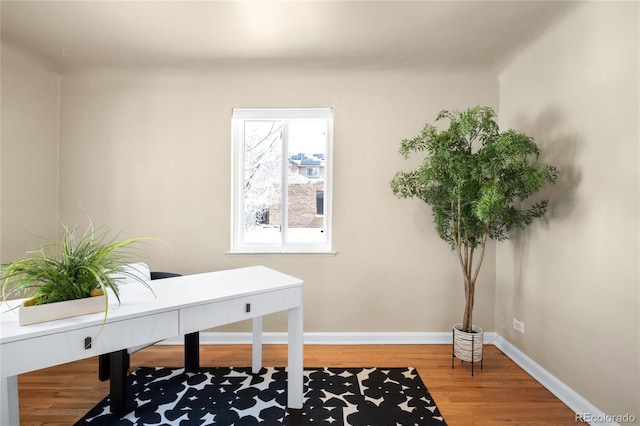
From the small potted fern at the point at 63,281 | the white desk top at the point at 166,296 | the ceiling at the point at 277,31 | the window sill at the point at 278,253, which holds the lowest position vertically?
the white desk top at the point at 166,296

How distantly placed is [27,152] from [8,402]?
2193 millimetres

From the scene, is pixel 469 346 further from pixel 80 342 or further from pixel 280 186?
pixel 80 342

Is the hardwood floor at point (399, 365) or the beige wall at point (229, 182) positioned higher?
the beige wall at point (229, 182)

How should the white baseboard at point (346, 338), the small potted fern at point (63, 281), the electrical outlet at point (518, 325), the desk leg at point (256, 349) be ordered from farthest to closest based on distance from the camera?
the white baseboard at point (346, 338) → the electrical outlet at point (518, 325) → the desk leg at point (256, 349) → the small potted fern at point (63, 281)

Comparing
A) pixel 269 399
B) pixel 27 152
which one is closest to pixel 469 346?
pixel 269 399

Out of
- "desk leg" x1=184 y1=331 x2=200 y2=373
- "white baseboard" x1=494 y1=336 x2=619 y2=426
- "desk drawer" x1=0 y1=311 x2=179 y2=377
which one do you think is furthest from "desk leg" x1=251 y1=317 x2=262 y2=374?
"white baseboard" x1=494 y1=336 x2=619 y2=426

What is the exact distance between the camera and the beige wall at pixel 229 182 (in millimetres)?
2717

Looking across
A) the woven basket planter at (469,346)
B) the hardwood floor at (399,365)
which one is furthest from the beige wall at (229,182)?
the woven basket planter at (469,346)

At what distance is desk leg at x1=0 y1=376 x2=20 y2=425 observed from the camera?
1239mm

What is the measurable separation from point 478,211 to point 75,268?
2.22 m

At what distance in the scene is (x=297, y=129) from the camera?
2.83m

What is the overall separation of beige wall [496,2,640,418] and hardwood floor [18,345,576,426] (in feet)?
0.91

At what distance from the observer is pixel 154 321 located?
126cm

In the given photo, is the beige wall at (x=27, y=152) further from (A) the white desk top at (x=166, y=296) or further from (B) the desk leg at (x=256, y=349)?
(B) the desk leg at (x=256, y=349)
